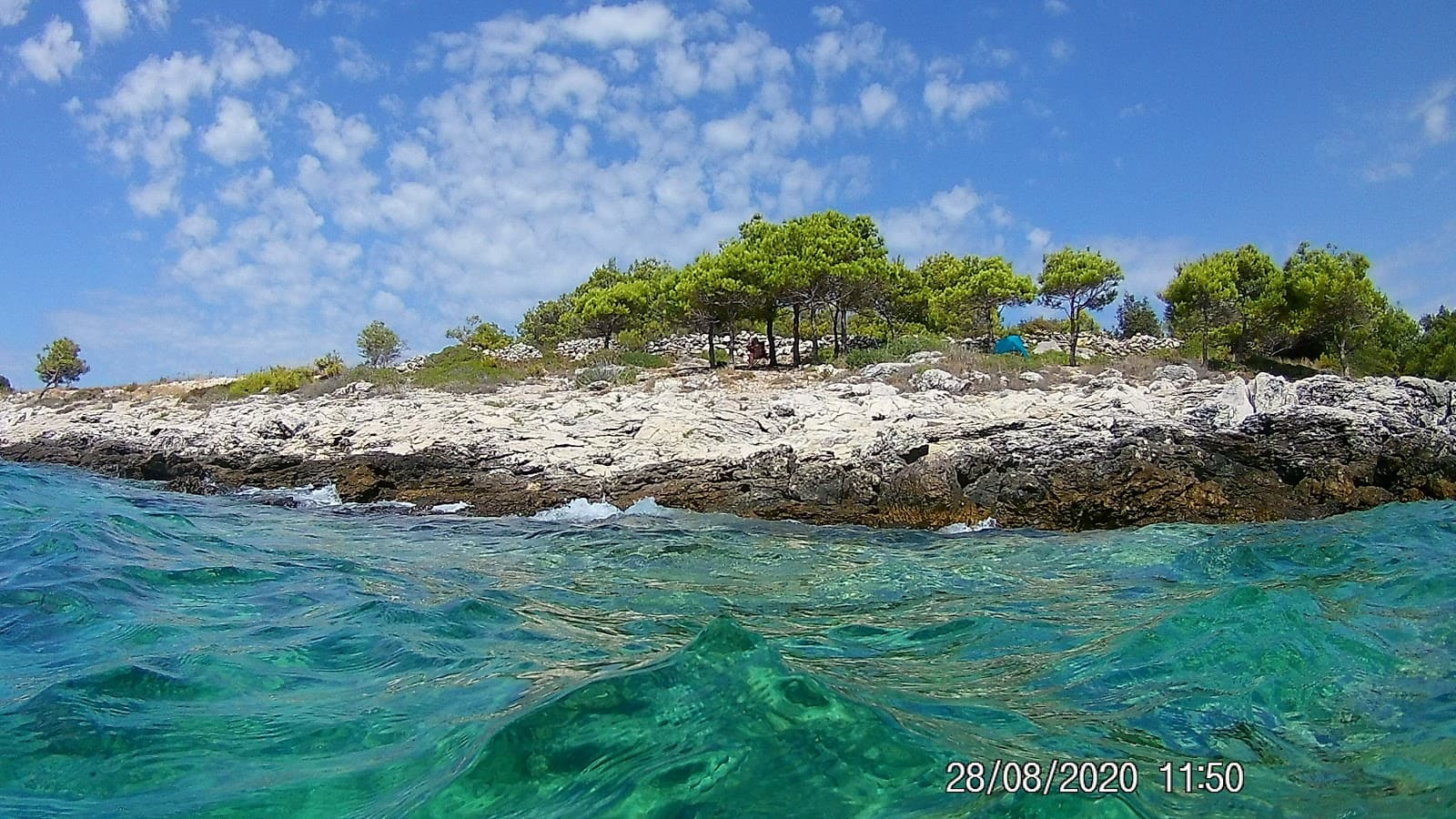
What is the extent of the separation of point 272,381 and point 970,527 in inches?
1114

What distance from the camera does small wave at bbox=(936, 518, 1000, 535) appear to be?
38.3ft

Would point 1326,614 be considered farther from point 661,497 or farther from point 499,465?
point 499,465

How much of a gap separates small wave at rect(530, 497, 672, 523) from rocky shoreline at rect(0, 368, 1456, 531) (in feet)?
0.95

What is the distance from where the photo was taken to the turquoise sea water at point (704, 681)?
2.81 m

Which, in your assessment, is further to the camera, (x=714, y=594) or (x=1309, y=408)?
(x=1309, y=408)

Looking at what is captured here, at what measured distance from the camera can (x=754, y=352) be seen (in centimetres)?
3300

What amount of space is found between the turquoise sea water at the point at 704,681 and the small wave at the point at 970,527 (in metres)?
2.76

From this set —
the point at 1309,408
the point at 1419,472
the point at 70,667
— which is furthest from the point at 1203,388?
the point at 70,667

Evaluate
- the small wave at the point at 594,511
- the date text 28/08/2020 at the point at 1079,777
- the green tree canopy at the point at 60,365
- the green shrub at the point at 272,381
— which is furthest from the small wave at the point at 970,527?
the green tree canopy at the point at 60,365

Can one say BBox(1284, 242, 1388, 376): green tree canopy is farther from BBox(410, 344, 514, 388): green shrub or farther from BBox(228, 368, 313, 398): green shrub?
BBox(228, 368, 313, 398): green shrub

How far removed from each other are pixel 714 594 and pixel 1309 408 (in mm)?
11368

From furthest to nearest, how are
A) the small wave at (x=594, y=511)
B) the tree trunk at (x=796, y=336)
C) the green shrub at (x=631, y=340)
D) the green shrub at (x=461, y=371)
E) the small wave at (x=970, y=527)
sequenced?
the green shrub at (x=631, y=340), the tree trunk at (x=796, y=336), the green shrub at (x=461, y=371), the small wave at (x=594, y=511), the small wave at (x=970, y=527)

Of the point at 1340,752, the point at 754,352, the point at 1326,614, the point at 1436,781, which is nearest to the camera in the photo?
the point at 1436,781

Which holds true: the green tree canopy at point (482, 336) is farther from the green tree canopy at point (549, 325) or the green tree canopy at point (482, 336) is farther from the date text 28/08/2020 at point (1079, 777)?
the date text 28/08/2020 at point (1079, 777)
